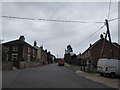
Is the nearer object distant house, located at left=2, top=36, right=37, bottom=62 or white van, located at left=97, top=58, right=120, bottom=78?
white van, located at left=97, top=58, right=120, bottom=78

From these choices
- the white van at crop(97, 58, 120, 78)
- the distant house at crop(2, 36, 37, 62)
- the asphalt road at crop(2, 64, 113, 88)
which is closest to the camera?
the asphalt road at crop(2, 64, 113, 88)

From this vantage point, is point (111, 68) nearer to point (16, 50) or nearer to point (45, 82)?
point (45, 82)

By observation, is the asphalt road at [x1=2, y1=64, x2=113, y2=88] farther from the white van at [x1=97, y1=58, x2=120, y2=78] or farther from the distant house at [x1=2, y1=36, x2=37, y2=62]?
the distant house at [x1=2, y1=36, x2=37, y2=62]

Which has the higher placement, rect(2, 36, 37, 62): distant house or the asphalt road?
rect(2, 36, 37, 62): distant house

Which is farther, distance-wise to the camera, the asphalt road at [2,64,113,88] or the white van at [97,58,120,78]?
the white van at [97,58,120,78]

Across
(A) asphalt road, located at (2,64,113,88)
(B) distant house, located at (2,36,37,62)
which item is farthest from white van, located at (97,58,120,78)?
(B) distant house, located at (2,36,37,62)

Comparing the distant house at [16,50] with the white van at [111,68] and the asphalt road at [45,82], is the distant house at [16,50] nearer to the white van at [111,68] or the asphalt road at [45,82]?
the asphalt road at [45,82]

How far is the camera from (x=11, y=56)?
59.7 metres

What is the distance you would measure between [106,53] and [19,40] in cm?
2499

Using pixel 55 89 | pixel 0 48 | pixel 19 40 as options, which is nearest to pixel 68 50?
pixel 19 40

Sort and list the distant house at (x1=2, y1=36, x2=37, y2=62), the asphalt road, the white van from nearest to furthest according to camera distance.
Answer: the asphalt road < the white van < the distant house at (x1=2, y1=36, x2=37, y2=62)

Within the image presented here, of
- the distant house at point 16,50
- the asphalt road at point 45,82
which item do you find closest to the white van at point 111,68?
the asphalt road at point 45,82

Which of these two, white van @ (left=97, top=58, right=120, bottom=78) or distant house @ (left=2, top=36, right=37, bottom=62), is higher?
distant house @ (left=2, top=36, right=37, bottom=62)

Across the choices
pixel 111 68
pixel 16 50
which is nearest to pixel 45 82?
pixel 111 68
